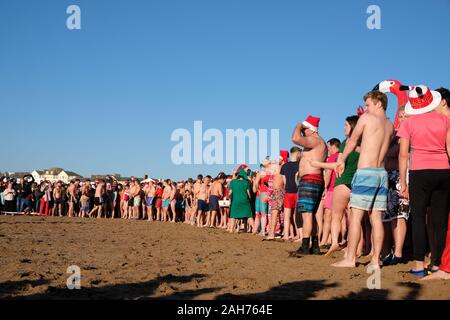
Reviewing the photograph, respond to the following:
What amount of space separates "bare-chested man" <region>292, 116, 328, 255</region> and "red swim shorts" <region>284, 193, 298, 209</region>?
2.57m

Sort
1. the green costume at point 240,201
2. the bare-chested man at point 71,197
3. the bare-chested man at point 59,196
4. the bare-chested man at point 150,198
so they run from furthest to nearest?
the bare-chested man at point 71,197
the bare-chested man at point 59,196
the bare-chested man at point 150,198
the green costume at point 240,201

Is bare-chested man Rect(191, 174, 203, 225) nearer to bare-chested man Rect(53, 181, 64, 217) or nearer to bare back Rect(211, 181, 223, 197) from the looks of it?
bare back Rect(211, 181, 223, 197)

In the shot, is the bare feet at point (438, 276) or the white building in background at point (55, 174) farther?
the white building in background at point (55, 174)

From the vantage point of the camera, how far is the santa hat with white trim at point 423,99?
5848 mm

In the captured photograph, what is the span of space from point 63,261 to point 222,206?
10506 millimetres

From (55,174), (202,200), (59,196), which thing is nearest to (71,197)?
(59,196)

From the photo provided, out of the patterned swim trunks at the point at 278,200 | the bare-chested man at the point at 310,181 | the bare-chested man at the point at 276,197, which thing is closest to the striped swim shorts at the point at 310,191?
the bare-chested man at the point at 310,181

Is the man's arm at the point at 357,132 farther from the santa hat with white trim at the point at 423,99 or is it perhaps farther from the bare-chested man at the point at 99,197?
the bare-chested man at the point at 99,197

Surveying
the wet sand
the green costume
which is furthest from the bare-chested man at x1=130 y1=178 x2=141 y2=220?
the wet sand

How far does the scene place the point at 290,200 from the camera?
10.6m

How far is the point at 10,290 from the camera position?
4.63 meters

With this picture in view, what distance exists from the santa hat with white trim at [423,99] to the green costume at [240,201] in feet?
27.4

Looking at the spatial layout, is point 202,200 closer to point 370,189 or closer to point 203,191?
point 203,191
